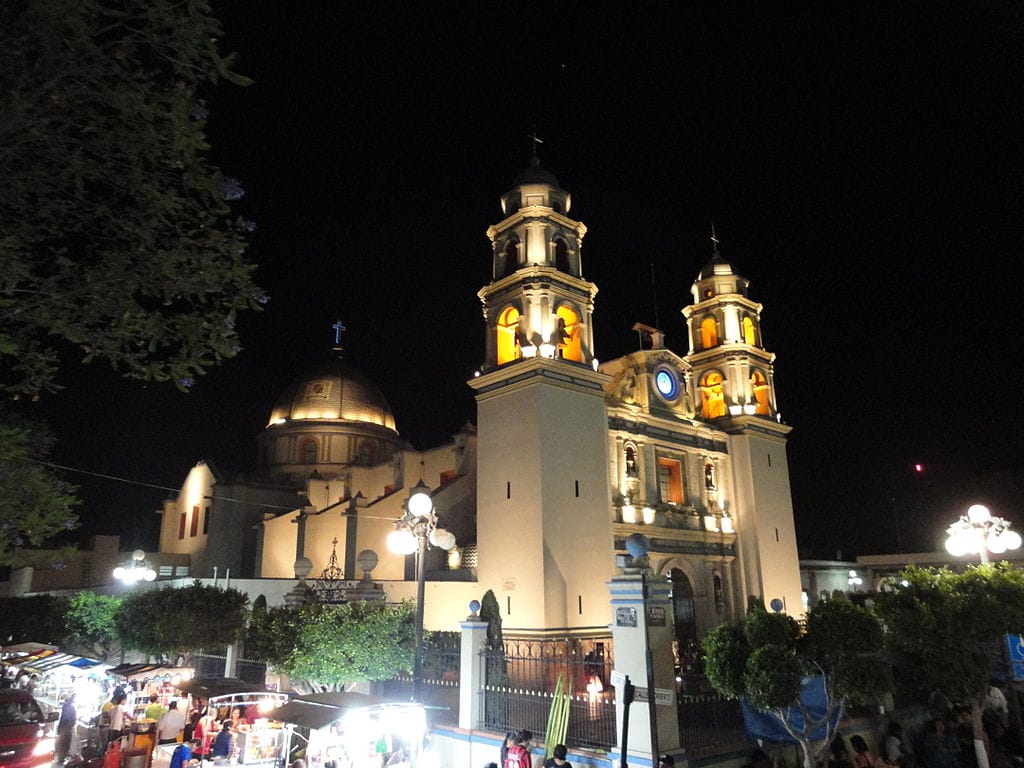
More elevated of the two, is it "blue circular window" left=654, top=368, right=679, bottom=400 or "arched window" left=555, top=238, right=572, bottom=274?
"arched window" left=555, top=238, right=572, bottom=274

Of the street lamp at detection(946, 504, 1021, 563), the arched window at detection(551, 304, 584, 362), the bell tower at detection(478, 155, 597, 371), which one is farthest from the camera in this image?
the arched window at detection(551, 304, 584, 362)

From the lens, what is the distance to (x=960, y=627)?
37.1 ft

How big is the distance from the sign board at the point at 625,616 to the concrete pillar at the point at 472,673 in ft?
9.76

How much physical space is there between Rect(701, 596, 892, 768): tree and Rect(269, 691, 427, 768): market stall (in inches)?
168

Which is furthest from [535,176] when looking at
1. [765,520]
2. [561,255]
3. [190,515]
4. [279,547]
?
[190,515]

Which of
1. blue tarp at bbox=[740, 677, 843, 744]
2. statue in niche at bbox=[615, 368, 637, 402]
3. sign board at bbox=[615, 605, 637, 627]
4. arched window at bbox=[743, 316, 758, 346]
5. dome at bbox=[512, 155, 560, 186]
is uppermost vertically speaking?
dome at bbox=[512, 155, 560, 186]

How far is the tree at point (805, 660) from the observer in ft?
30.5

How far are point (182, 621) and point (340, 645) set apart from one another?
747 centimetres

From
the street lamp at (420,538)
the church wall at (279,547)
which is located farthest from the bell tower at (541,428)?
the church wall at (279,547)

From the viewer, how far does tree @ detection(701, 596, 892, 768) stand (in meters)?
9.30

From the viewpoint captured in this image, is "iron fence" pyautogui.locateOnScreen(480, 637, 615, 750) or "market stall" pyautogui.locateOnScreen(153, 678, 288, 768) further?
"market stall" pyautogui.locateOnScreen(153, 678, 288, 768)

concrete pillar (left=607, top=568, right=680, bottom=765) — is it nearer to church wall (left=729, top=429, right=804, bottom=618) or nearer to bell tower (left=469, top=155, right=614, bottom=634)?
bell tower (left=469, top=155, right=614, bottom=634)

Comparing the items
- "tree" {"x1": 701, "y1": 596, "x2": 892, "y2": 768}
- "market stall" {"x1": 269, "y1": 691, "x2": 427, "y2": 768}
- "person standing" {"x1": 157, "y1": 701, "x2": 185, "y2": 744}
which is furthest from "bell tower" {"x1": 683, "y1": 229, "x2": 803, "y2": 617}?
"person standing" {"x1": 157, "y1": 701, "x2": 185, "y2": 744}

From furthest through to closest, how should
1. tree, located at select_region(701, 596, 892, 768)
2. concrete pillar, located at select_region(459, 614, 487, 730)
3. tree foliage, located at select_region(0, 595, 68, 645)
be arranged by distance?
tree foliage, located at select_region(0, 595, 68, 645)
concrete pillar, located at select_region(459, 614, 487, 730)
tree, located at select_region(701, 596, 892, 768)
